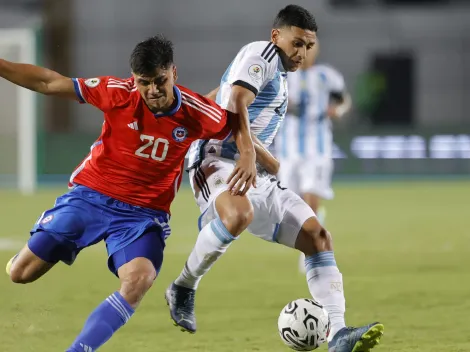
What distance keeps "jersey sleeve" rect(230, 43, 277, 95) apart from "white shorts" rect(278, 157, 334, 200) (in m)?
3.95

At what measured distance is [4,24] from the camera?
24.2m

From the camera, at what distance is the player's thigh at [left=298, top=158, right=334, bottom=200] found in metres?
9.59

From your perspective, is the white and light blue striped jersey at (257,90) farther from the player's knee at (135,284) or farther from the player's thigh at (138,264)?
the player's knee at (135,284)

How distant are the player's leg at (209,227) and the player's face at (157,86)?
737 millimetres

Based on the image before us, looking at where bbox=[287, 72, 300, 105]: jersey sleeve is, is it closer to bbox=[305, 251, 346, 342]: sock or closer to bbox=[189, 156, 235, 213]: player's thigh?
bbox=[189, 156, 235, 213]: player's thigh

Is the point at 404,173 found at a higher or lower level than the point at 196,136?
lower

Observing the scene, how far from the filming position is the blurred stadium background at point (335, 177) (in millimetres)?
6570

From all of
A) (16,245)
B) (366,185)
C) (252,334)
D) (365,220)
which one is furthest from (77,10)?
(252,334)

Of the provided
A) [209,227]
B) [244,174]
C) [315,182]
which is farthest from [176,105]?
[315,182]

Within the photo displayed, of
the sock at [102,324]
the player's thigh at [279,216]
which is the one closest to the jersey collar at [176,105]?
the player's thigh at [279,216]

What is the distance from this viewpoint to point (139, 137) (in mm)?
5246

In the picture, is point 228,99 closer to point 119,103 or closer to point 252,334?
point 119,103

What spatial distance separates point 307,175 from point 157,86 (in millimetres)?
4848

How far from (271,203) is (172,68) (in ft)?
3.41
